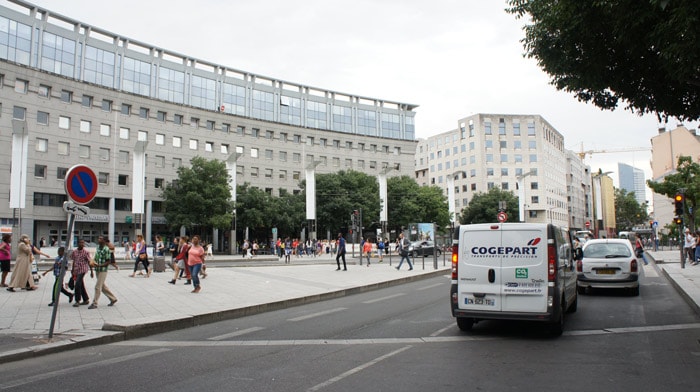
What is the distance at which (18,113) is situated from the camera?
1746 inches

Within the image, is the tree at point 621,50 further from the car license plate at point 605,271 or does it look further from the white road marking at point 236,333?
the white road marking at point 236,333

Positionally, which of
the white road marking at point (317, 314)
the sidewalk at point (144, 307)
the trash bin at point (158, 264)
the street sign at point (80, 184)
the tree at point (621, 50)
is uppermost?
the tree at point (621, 50)

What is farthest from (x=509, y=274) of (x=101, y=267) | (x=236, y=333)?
(x=101, y=267)

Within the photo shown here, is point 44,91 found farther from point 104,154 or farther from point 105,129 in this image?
point 104,154

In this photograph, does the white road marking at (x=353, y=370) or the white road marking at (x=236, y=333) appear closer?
the white road marking at (x=353, y=370)

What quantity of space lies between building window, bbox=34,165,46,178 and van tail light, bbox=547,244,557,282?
49.5 metres

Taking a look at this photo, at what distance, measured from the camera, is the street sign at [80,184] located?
8.09m

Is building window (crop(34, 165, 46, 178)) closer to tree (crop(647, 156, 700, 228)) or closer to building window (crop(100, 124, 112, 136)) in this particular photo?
building window (crop(100, 124, 112, 136))

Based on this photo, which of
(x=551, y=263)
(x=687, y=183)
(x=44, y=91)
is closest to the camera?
(x=551, y=263)

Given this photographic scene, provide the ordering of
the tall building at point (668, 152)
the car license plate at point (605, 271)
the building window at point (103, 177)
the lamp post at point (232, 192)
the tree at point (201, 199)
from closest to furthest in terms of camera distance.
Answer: the car license plate at point (605, 271), the lamp post at point (232, 192), the tree at point (201, 199), the building window at point (103, 177), the tall building at point (668, 152)

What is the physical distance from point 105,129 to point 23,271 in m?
41.4

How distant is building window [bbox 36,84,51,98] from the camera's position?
46053mm

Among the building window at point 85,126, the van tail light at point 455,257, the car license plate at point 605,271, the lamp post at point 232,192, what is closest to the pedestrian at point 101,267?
the van tail light at point 455,257

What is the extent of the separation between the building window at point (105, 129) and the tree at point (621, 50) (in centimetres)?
4930
